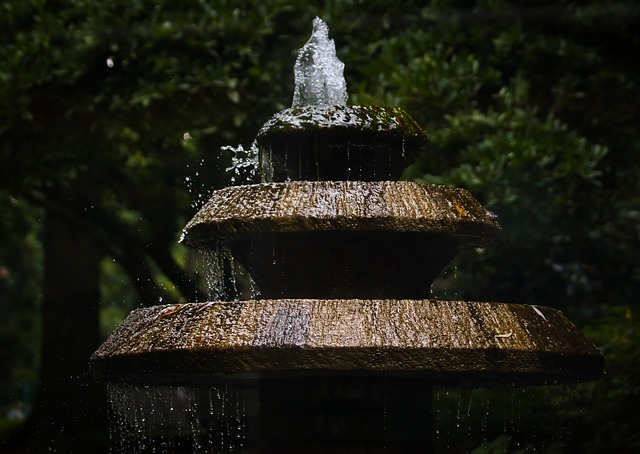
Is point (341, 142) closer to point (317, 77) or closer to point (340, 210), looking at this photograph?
point (340, 210)

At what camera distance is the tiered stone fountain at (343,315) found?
14.0 ft

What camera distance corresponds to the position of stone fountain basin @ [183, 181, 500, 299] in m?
4.64

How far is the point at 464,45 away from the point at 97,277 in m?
4.37

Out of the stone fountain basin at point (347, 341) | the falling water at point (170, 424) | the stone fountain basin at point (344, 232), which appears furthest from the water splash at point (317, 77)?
the stone fountain basin at point (347, 341)

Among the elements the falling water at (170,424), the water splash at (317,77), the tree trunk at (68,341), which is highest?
the water splash at (317,77)

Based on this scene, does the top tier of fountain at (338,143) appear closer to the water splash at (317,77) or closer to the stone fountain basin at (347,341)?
the water splash at (317,77)

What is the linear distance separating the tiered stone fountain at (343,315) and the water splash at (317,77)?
637 millimetres

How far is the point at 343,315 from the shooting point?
428 centimetres

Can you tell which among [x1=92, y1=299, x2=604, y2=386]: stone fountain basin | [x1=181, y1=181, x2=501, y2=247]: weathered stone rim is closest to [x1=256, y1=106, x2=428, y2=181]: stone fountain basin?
[x1=181, y1=181, x2=501, y2=247]: weathered stone rim

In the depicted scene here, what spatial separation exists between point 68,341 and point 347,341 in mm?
6715

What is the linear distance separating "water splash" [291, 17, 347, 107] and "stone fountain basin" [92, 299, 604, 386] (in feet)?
5.91

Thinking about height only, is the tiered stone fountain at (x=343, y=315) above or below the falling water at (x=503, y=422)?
above

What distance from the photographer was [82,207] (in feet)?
35.0

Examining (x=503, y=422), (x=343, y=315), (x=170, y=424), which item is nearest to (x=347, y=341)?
(x=343, y=315)
